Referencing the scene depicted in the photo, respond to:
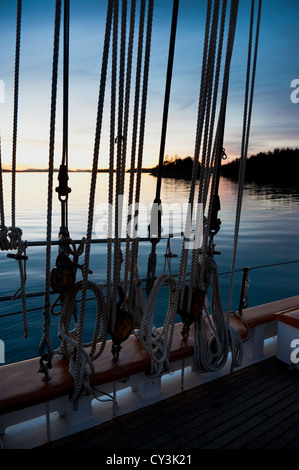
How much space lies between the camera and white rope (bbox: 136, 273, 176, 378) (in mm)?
1493

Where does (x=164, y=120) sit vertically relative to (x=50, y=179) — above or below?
above

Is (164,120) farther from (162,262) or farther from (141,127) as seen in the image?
(162,262)

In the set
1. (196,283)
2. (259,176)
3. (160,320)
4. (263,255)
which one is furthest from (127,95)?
(259,176)

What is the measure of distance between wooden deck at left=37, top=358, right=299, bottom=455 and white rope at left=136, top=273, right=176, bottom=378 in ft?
0.68

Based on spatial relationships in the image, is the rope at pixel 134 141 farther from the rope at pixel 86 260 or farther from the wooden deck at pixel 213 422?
the wooden deck at pixel 213 422

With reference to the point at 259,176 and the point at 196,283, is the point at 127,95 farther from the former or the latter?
the point at 259,176

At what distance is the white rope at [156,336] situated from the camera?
1.49m

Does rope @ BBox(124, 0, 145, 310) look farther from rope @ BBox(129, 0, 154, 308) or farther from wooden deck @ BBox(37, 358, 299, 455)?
wooden deck @ BBox(37, 358, 299, 455)

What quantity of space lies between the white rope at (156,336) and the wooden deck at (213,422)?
0.68 feet

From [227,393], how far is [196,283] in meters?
0.64

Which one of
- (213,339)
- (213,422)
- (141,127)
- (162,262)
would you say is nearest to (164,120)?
(141,127)

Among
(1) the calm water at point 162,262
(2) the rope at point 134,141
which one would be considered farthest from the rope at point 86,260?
(1) the calm water at point 162,262

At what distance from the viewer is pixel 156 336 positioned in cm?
158

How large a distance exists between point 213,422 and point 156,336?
1.48 ft
